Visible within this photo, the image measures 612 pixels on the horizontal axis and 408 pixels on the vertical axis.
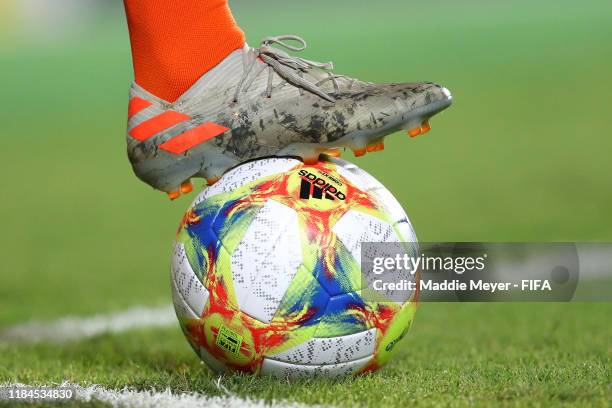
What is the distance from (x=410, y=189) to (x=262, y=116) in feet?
21.6

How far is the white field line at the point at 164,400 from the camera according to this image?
9.71 ft

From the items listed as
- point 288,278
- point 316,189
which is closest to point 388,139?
point 316,189

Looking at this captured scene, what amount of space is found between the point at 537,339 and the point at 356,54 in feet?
38.7

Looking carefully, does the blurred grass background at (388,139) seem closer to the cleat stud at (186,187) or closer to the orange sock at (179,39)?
the cleat stud at (186,187)

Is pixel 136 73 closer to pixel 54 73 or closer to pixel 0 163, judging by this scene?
pixel 0 163

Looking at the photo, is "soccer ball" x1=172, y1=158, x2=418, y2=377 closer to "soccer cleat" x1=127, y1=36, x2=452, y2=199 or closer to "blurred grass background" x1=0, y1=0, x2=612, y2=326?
"soccer cleat" x1=127, y1=36, x2=452, y2=199

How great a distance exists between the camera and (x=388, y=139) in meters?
13.2

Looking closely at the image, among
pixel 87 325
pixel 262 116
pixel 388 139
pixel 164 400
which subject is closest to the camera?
pixel 164 400

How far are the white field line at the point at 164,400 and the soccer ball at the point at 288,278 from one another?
290mm

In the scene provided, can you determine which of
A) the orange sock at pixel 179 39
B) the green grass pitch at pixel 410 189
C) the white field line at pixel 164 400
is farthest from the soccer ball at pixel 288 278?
the orange sock at pixel 179 39

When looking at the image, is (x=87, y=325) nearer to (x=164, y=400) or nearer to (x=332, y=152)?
(x=332, y=152)

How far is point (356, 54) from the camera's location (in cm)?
1611

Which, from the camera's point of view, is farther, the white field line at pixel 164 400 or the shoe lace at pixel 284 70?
the shoe lace at pixel 284 70

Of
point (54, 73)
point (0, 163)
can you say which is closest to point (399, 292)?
point (0, 163)
